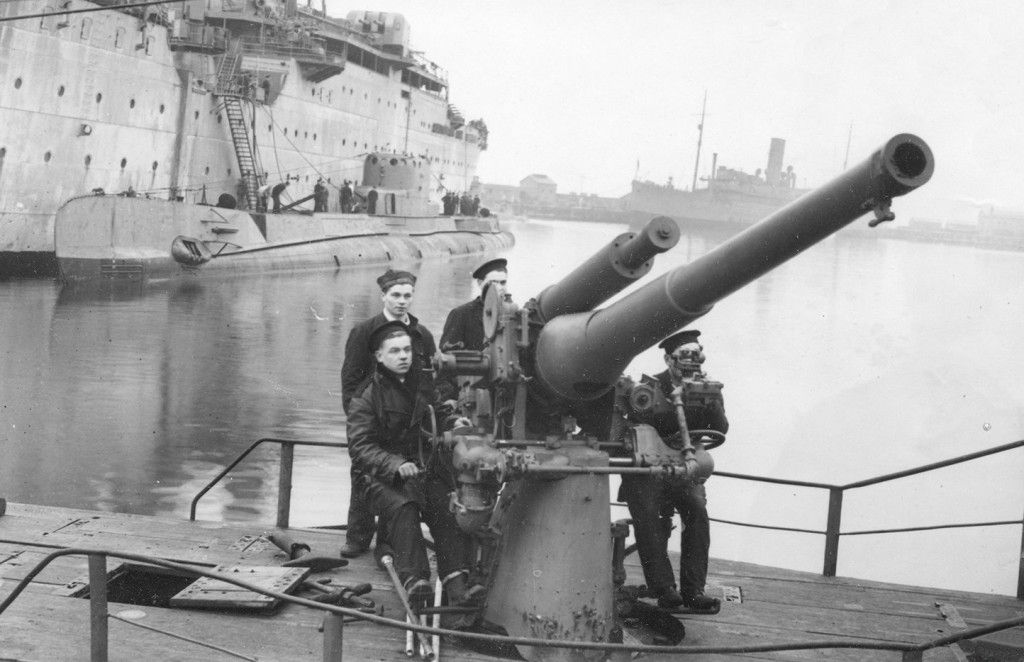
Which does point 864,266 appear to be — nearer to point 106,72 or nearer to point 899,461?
point 899,461

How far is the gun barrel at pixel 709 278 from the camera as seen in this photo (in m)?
3.12

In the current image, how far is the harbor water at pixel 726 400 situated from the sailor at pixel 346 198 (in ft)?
10.4

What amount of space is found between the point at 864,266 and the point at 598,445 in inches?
1736

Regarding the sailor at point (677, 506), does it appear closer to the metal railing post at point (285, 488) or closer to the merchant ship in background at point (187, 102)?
the metal railing post at point (285, 488)

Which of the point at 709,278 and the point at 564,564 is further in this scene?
the point at 564,564

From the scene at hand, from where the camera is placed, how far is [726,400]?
22484mm

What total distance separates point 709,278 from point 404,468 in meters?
1.92

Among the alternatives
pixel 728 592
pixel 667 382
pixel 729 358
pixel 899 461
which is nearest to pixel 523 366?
pixel 667 382

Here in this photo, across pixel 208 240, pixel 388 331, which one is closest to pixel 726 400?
pixel 208 240

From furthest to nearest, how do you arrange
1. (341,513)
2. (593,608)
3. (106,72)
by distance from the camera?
(106,72) < (341,513) < (593,608)

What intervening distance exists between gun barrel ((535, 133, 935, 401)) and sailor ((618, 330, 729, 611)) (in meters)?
0.72

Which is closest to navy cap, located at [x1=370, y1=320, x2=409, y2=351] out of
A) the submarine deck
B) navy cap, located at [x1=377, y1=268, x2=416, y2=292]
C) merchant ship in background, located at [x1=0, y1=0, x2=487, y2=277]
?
navy cap, located at [x1=377, y1=268, x2=416, y2=292]

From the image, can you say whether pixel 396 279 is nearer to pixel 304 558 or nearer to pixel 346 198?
pixel 304 558

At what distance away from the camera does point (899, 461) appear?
20500mm
